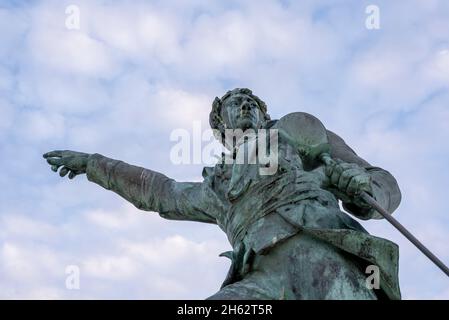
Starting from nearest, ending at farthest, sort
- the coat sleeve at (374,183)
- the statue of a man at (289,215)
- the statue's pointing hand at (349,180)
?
the statue of a man at (289,215), the statue's pointing hand at (349,180), the coat sleeve at (374,183)

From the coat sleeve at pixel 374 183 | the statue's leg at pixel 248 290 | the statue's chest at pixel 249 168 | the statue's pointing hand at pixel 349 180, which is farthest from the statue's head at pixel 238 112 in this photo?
the statue's leg at pixel 248 290

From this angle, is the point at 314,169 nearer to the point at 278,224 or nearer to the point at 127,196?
the point at 278,224

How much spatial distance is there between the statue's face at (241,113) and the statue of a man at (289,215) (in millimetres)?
14

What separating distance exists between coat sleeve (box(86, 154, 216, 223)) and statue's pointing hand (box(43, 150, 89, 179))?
12 cm

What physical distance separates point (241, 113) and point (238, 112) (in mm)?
42

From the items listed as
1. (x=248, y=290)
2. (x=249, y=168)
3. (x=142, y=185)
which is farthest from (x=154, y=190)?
(x=248, y=290)

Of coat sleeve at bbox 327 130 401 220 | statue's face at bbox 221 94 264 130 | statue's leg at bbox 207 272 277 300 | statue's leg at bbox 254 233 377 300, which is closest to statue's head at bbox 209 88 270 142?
statue's face at bbox 221 94 264 130

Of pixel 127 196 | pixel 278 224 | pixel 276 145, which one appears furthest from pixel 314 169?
pixel 127 196

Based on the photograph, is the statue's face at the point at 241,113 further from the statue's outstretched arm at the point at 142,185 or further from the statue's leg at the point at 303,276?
the statue's leg at the point at 303,276

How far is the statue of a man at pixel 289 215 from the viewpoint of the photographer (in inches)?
314

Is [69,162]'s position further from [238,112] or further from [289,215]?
[289,215]

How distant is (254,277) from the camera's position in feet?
26.8

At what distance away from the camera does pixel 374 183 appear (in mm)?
9453

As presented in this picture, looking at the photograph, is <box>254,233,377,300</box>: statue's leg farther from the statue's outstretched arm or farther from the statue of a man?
the statue's outstretched arm
